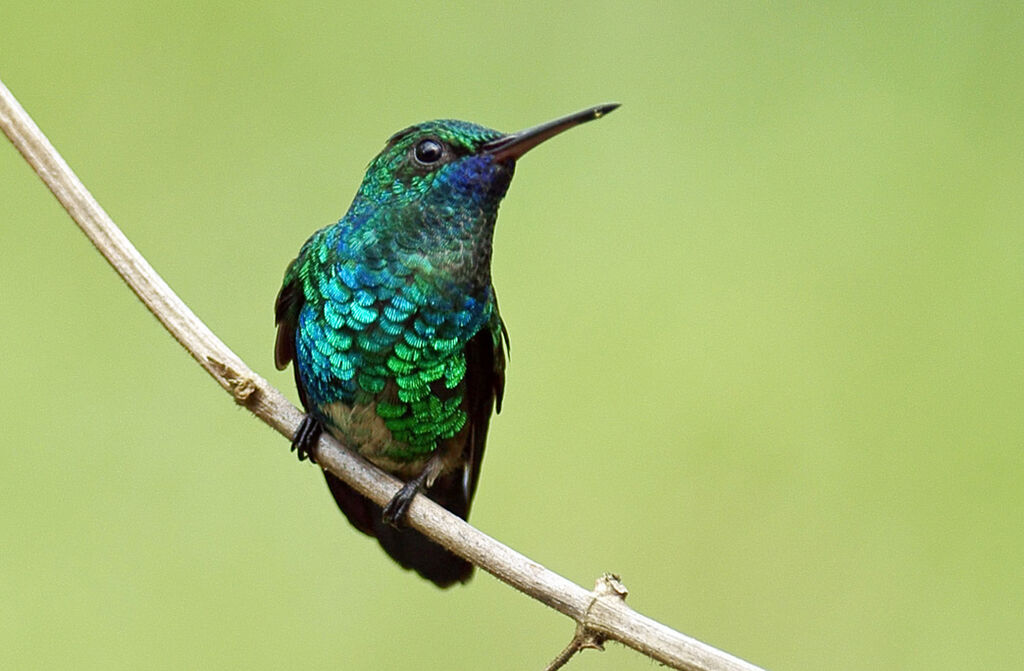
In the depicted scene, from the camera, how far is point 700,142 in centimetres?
320

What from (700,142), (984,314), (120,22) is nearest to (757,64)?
(700,142)

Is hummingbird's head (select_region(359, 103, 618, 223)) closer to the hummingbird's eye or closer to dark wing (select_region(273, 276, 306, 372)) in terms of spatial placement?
the hummingbird's eye

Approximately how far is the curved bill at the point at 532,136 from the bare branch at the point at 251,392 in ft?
1.55

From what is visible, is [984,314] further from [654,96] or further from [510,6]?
[510,6]

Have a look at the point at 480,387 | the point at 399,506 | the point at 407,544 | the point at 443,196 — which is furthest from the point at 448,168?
the point at 407,544

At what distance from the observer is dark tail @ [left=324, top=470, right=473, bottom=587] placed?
2092 millimetres

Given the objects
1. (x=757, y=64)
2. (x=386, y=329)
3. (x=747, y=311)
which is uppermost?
(x=757, y=64)

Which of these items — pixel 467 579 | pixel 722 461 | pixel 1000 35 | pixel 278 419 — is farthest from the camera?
pixel 1000 35

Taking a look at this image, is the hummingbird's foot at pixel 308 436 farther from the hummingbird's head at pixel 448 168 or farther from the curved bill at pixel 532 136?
the curved bill at pixel 532 136

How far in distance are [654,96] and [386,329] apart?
1.67 m

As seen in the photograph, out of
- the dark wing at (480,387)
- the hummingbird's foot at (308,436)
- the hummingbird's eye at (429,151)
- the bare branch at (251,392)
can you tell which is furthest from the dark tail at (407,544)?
the hummingbird's eye at (429,151)

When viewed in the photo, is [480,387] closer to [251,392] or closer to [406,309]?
[406,309]

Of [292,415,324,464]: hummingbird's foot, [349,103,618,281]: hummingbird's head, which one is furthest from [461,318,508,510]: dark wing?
[292,415,324,464]: hummingbird's foot

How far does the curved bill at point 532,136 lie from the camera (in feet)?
4.52
